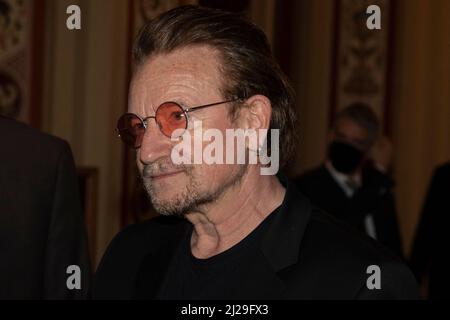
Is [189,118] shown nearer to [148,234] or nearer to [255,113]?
[255,113]

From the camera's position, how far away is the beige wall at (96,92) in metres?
5.15

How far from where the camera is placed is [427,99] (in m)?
7.44

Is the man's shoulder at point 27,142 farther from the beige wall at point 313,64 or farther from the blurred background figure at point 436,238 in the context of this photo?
the beige wall at point 313,64

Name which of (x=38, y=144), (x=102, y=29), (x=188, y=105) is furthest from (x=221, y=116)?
(x=102, y=29)

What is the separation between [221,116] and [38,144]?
0.73 metres

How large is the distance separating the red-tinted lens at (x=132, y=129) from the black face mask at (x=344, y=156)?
9.16 feet

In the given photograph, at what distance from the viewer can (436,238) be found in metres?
4.99

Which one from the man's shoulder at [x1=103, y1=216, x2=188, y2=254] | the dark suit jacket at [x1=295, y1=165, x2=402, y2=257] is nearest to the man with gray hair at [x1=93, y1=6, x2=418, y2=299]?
the man's shoulder at [x1=103, y1=216, x2=188, y2=254]

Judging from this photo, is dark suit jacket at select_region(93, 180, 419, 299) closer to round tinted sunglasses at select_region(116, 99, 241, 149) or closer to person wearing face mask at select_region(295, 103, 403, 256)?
round tinted sunglasses at select_region(116, 99, 241, 149)

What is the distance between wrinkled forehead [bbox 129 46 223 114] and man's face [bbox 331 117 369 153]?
287 cm

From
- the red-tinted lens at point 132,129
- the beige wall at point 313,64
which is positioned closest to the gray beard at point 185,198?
the red-tinted lens at point 132,129

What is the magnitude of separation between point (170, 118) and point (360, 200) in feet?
9.11

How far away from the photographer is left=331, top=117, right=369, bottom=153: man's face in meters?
4.96

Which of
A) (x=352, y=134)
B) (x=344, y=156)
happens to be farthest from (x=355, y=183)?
(x=352, y=134)
